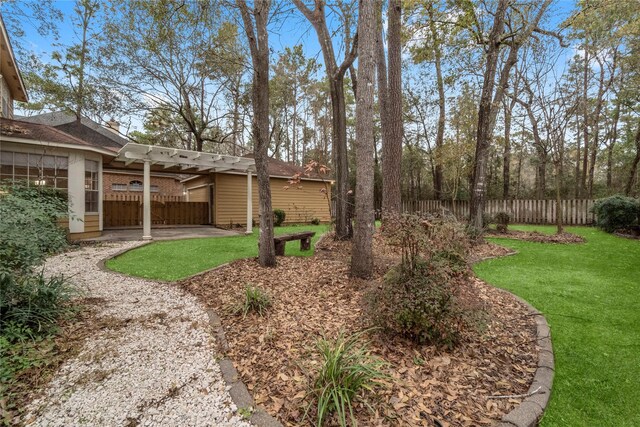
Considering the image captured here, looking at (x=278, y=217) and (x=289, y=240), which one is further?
(x=278, y=217)

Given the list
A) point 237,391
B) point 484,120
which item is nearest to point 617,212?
point 484,120

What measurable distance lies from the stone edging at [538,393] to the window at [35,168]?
10.5 metres

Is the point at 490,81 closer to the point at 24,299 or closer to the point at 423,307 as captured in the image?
the point at 423,307

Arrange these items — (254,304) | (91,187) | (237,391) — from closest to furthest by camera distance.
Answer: (237,391), (254,304), (91,187)

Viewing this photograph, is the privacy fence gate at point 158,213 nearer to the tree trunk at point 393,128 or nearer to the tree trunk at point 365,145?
the tree trunk at point 393,128

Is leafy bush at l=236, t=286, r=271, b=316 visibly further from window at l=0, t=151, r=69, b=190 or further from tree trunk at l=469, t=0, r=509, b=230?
window at l=0, t=151, r=69, b=190

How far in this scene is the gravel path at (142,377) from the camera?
1888mm

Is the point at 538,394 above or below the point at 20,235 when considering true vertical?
below

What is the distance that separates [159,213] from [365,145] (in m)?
12.6

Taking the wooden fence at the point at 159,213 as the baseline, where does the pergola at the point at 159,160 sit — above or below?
above

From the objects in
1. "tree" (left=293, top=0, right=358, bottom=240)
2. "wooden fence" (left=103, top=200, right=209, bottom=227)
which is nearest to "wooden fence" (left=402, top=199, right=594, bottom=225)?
"tree" (left=293, top=0, right=358, bottom=240)

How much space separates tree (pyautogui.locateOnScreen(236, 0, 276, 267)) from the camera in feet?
16.8

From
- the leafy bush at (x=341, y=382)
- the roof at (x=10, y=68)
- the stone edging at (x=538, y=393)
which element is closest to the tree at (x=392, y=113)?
the stone edging at (x=538, y=393)

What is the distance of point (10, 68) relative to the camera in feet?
29.7
